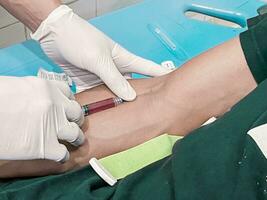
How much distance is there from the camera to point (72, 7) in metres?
1.74

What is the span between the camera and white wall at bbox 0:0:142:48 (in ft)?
5.03

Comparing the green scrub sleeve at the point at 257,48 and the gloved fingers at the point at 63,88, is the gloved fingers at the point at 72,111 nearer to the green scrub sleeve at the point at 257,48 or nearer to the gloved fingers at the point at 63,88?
the gloved fingers at the point at 63,88

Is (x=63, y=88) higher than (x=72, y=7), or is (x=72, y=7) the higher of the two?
(x=63, y=88)

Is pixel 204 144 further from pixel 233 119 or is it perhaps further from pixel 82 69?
pixel 82 69

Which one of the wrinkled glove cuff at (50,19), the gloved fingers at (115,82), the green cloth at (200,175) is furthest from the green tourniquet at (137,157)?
the wrinkled glove cuff at (50,19)

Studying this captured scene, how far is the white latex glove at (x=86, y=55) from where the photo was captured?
1.01 m

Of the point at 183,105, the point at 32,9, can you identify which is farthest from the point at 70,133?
the point at 32,9

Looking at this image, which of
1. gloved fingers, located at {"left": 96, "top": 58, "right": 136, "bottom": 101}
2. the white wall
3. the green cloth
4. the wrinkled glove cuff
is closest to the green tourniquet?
the green cloth

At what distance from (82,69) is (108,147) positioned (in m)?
0.27

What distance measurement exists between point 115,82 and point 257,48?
325 mm

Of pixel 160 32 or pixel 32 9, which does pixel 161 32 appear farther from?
pixel 32 9

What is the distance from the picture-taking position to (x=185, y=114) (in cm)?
92

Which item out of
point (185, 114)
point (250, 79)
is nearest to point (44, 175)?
point (185, 114)

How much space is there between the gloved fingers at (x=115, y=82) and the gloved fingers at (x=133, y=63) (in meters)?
0.07
